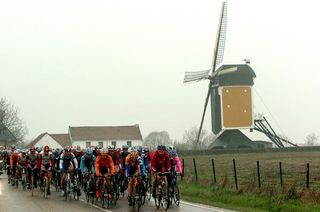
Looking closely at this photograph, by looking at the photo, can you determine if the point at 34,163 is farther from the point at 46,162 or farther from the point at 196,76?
the point at 196,76

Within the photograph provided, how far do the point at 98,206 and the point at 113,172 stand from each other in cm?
130

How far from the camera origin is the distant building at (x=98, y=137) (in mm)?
123438

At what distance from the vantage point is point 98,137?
124 meters

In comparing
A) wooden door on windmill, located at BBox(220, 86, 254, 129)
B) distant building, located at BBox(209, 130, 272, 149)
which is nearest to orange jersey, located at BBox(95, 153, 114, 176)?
wooden door on windmill, located at BBox(220, 86, 254, 129)

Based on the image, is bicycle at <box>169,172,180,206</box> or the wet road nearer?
the wet road

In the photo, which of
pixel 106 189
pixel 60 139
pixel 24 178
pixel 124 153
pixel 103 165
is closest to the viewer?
pixel 106 189

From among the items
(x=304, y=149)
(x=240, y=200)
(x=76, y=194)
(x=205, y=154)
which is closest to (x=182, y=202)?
(x=240, y=200)

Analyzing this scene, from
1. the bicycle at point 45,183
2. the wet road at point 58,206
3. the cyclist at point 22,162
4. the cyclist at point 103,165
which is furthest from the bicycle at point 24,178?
the cyclist at point 103,165

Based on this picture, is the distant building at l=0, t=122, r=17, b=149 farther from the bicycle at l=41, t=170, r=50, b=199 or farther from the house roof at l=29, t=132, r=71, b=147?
the bicycle at l=41, t=170, r=50, b=199

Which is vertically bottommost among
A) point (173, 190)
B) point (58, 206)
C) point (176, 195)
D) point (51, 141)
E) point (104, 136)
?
point (58, 206)

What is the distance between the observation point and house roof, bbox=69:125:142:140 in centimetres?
12397

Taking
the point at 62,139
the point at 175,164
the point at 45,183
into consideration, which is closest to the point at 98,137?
the point at 62,139

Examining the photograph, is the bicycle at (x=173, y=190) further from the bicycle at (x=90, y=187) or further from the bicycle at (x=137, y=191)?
the bicycle at (x=90, y=187)

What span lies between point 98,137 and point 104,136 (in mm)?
1298
